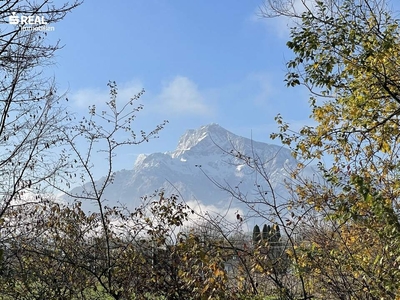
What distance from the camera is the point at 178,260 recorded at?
4195 millimetres

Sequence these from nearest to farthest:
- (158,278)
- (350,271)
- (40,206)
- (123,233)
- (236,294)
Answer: (236,294) → (350,271) → (158,278) → (123,233) → (40,206)

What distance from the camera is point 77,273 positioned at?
17.7ft

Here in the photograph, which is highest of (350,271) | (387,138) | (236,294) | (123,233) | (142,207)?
(387,138)

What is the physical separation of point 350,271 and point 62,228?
405 centimetres

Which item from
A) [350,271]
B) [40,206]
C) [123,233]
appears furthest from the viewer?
[40,206]

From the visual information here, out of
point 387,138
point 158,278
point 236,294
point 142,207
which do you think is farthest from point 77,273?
point 387,138

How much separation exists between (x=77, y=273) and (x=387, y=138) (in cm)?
430

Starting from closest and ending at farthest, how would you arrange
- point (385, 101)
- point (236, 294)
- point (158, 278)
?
point (236, 294) → point (158, 278) → point (385, 101)

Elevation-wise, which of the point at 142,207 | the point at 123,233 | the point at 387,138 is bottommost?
the point at 123,233

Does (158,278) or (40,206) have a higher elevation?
(40,206)

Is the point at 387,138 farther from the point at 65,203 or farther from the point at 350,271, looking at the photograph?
the point at 65,203

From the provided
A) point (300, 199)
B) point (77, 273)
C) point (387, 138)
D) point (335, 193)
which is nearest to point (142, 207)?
point (77, 273)

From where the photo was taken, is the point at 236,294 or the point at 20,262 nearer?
the point at 236,294

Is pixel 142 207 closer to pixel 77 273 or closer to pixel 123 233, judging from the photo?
pixel 123 233
